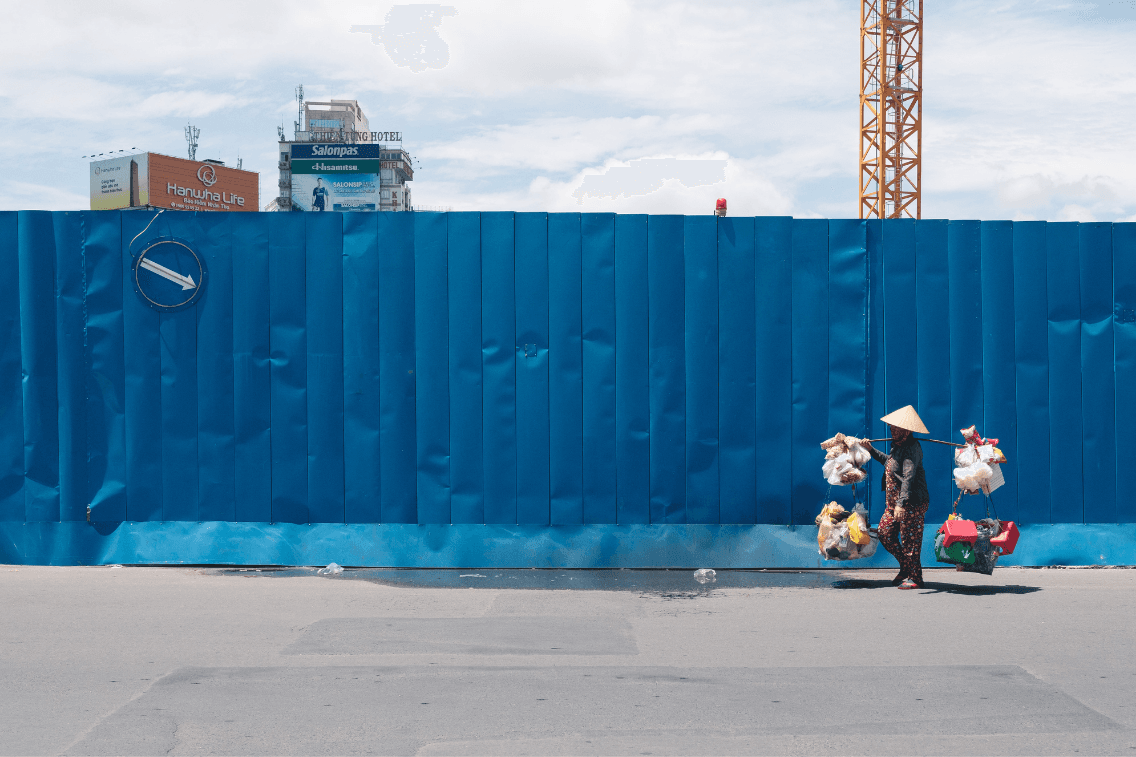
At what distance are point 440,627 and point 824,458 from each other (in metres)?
3.85

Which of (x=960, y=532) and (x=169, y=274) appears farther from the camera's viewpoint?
(x=169, y=274)

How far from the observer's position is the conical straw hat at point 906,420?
745cm

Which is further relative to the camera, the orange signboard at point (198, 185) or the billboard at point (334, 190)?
the billboard at point (334, 190)

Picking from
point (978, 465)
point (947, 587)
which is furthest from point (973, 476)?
point (947, 587)

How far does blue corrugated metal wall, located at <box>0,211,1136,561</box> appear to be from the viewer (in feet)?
26.7

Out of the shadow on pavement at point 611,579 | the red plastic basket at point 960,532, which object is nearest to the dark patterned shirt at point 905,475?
the red plastic basket at point 960,532

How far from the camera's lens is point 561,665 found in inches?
207

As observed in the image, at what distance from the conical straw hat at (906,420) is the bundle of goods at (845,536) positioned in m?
0.77

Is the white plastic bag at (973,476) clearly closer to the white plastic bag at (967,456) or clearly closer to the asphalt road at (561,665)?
the white plastic bag at (967,456)

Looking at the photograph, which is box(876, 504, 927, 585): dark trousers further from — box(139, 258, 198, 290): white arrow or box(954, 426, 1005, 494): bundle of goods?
box(139, 258, 198, 290): white arrow

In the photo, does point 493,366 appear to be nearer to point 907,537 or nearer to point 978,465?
point 907,537

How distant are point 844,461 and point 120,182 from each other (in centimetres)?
9841

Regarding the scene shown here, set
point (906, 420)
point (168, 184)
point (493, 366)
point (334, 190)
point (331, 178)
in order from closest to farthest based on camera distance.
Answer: point (906, 420) < point (493, 366) < point (168, 184) < point (331, 178) < point (334, 190)

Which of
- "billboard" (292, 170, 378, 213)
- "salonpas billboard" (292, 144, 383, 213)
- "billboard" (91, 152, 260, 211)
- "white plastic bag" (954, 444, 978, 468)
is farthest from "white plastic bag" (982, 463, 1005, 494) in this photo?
"salonpas billboard" (292, 144, 383, 213)
